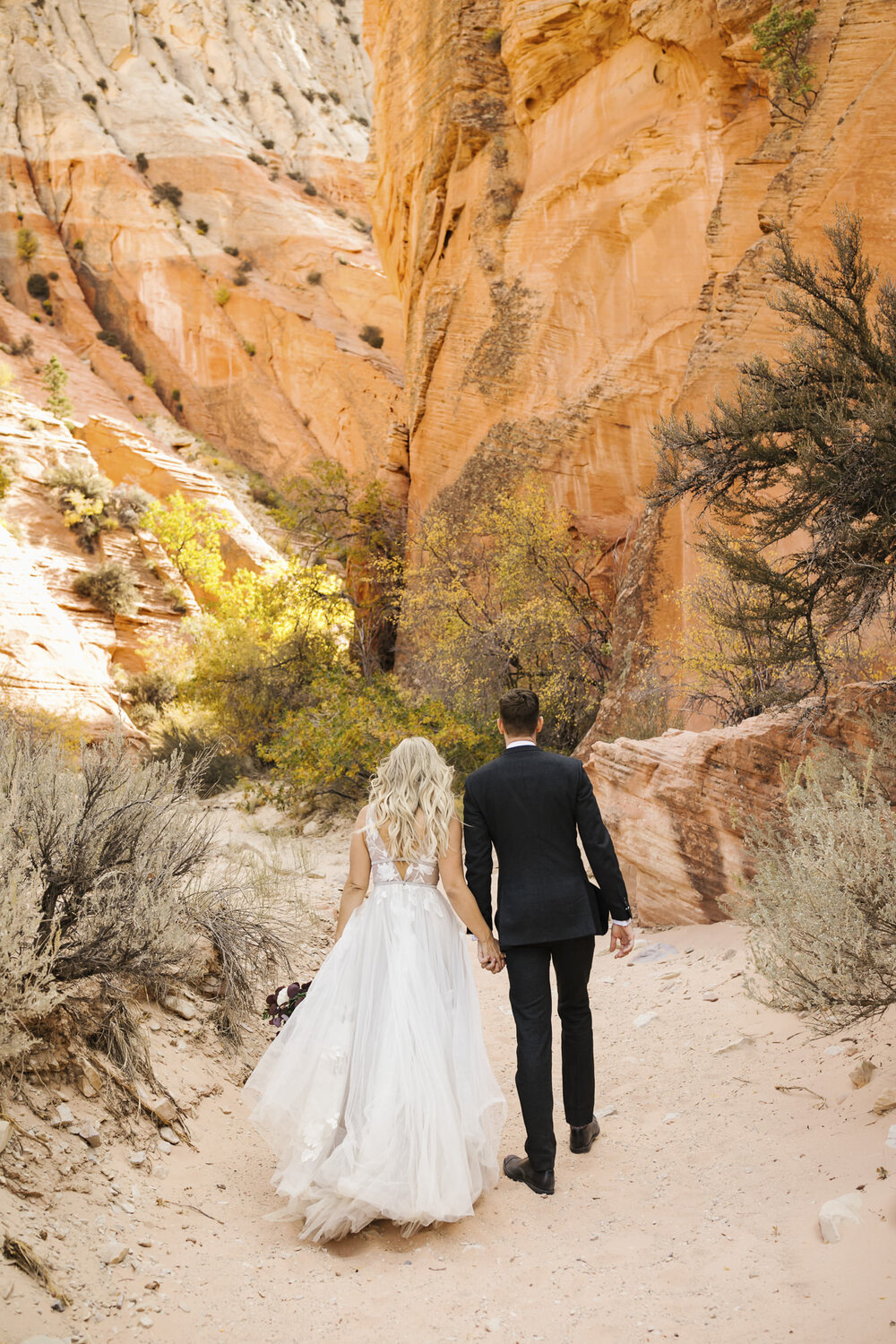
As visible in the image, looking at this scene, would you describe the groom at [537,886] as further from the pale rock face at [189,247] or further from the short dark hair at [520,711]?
the pale rock face at [189,247]

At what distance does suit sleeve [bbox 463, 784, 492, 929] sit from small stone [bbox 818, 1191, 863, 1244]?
1.38 m

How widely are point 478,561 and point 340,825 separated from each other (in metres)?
6.07

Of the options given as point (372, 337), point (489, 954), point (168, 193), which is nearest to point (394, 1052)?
point (489, 954)

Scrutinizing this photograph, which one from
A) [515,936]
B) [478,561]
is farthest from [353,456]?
[515,936]

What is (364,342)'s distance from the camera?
35.8m

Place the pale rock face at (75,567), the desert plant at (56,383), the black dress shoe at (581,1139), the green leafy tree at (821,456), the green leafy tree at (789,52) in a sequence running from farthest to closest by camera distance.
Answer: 1. the desert plant at (56,383)
2. the pale rock face at (75,567)
3. the green leafy tree at (789,52)
4. the green leafy tree at (821,456)
5. the black dress shoe at (581,1139)

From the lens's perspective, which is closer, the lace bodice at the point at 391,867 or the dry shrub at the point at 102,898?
the dry shrub at the point at 102,898

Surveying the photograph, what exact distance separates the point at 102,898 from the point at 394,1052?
1.75 m

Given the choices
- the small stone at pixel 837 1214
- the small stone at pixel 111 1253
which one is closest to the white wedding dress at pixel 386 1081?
the small stone at pixel 111 1253

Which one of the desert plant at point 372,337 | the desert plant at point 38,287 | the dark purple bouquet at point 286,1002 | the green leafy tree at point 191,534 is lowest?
the dark purple bouquet at point 286,1002

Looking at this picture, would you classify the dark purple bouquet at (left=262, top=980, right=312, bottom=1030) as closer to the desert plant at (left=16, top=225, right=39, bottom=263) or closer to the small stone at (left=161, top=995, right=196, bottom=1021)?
the small stone at (left=161, top=995, right=196, bottom=1021)

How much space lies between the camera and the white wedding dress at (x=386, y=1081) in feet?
9.25

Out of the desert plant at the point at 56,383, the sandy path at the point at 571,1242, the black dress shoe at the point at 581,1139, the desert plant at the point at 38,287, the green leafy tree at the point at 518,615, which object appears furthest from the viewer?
the desert plant at the point at 38,287

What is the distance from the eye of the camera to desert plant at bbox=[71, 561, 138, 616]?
72.3 ft
